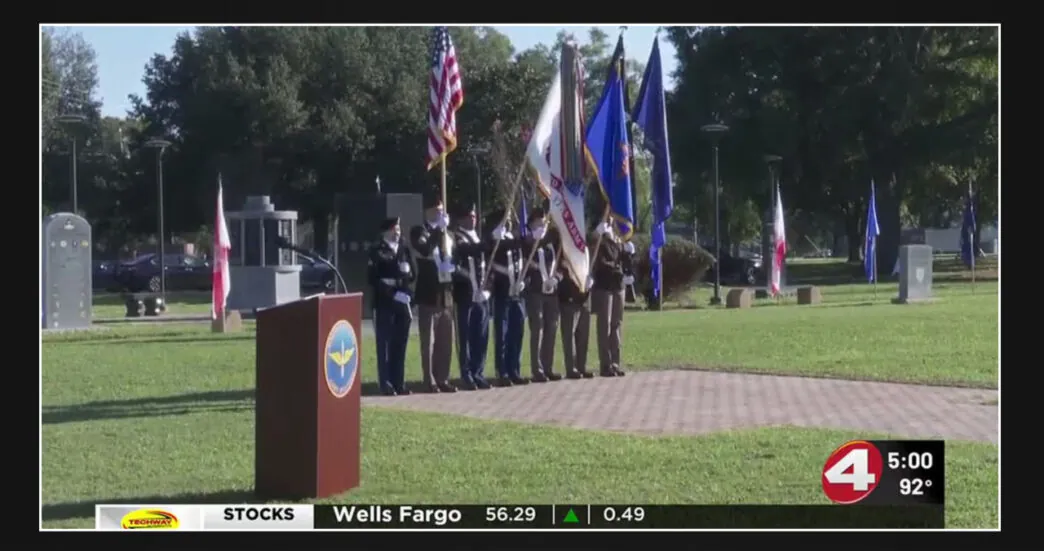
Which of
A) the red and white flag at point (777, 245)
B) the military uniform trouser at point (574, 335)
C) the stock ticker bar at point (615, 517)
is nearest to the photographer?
the stock ticker bar at point (615, 517)

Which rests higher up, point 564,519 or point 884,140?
point 884,140

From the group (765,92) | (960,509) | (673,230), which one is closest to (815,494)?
(960,509)

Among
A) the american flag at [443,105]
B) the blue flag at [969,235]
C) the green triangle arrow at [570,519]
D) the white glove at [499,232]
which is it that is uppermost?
the american flag at [443,105]

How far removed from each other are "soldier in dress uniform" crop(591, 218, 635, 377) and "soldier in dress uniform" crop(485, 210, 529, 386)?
2.74 ft

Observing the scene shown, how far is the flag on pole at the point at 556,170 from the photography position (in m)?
11.3

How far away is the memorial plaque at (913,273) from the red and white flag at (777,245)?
7.89 ft

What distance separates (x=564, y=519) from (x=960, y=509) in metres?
2.05

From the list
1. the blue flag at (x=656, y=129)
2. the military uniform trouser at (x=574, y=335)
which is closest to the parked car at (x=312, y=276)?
the military uniform trouser at (x=574, y=335)

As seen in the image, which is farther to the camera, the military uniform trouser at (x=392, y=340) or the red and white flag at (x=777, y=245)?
the red and white flag at (x=777, y=245)

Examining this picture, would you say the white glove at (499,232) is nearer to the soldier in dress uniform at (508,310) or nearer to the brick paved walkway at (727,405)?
the soldier in dress uniform at (508,310)

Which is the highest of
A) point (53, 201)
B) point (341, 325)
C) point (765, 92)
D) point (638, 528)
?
point (765, 92)

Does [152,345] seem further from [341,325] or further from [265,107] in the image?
[341,325]

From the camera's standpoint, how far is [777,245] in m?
27.3

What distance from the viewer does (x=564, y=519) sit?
682cm
